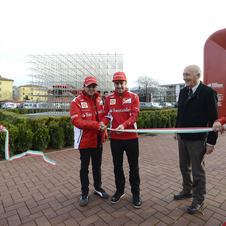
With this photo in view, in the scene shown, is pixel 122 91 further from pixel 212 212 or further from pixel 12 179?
pixel 12 179

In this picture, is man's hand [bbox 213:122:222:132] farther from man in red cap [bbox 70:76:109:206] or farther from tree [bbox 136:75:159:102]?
tree [bbox 136:75:159:102]

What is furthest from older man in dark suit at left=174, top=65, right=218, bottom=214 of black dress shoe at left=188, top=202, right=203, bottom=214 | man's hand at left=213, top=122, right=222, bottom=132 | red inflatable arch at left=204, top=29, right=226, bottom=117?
red inflatable arch at left=204, top=29, right=226, bottom=117

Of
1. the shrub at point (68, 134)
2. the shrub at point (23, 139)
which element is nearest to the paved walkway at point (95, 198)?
the shrub at point (23, 139)

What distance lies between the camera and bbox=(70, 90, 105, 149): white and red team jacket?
264 centimetres

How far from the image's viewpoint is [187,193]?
9.30 feet

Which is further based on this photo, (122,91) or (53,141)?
(53,141)

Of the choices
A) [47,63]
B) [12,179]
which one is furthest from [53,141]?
[47,63]

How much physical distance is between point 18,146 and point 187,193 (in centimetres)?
477

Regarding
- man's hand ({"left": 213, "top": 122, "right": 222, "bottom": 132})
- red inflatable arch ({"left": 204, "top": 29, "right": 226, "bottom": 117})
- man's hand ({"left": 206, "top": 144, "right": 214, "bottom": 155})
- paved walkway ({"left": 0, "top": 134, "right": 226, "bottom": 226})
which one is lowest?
paved walkway ({"left": 0, "top": 134, "right": 226, "bottom": 226})

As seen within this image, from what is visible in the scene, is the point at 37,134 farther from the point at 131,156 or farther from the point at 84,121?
the point at 131,156

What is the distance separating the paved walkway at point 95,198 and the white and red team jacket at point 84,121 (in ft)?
3.17

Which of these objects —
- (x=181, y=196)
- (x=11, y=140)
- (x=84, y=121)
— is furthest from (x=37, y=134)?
(x=181, y=196)

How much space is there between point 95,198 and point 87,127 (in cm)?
126

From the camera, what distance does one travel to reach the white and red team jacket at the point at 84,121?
8.65ft
